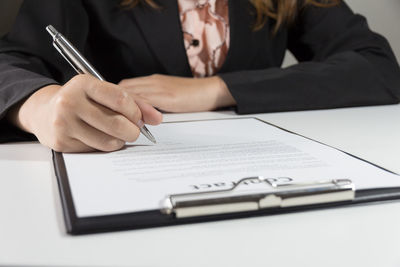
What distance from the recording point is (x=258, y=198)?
1.21ft

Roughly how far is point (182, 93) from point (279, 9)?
0.39 m

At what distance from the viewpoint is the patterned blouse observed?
1.01 meters

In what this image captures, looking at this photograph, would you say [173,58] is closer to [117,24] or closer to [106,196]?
[117,24]

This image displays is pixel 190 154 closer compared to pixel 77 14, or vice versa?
pixel 190 154

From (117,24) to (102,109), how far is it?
501 mm

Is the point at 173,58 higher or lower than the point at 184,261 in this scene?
lower

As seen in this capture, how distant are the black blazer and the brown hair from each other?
0.05 ft

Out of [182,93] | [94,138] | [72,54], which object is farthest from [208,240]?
[182,93]

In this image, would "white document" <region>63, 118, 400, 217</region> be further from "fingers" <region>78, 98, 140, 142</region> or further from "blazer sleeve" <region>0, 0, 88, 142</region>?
"blazer sleeve" <region>0, 0, 88, 142</region>

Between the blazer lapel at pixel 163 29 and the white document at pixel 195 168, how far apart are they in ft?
1.40

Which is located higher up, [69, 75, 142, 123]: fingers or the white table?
[69, 75, 142, 123]: fingers

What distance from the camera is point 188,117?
30.6 inches

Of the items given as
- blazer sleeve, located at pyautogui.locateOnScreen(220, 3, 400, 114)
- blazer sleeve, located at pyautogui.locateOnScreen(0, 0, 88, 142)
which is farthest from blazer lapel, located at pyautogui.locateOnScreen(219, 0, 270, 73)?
blazer sleeve, located at pyautogui.locateOnScreen(0, 0, 88, 142)

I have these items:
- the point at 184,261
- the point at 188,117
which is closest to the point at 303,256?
the point at 184,261
